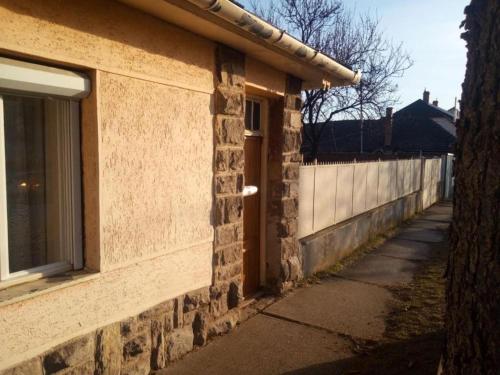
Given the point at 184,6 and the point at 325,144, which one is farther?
the point at 325,144

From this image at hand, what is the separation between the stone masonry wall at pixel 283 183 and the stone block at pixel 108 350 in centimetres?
268

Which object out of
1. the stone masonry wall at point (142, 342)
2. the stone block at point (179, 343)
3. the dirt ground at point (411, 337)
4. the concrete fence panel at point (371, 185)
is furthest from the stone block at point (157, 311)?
the concrete fence panel at point (371, 185)

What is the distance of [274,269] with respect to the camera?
5488mm

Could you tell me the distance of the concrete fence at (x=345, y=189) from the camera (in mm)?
6340

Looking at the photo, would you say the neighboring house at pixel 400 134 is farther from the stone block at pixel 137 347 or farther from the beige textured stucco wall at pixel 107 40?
the stone block at pixel 137 347

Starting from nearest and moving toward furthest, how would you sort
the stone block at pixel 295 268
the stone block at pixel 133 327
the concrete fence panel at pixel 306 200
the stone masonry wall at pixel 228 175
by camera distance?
the stone block at pixel 133 327
the stone masonry wall at pixel 228 175
the stone block at pixel 295 268
the concrete fence panel at pixel 306 200

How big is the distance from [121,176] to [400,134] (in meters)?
36.1

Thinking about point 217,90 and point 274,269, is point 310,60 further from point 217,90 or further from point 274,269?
point 274,269

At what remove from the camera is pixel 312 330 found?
448cm

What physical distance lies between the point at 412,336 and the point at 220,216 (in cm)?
232

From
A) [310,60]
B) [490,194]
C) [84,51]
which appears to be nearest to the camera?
[490,194]

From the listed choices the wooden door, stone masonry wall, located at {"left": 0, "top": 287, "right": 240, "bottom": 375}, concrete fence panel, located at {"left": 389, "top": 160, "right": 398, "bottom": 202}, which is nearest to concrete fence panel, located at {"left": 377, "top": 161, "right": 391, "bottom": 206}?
concrete fence panel, located at {"left": 389, "top": 160, "right": 398, "bottom": 202}

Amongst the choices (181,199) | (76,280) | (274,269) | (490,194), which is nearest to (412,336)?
(274,269)

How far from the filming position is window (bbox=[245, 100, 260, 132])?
5.12m
